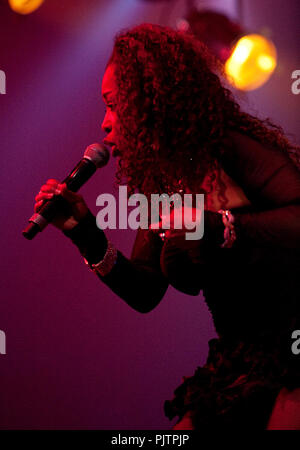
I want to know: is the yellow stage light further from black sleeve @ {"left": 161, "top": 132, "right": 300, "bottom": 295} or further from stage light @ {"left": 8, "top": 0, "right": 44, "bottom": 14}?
black sleeve @ {"left": 161, "top": 132, "right": 300, "bottom": 295}

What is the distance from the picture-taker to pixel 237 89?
271cm

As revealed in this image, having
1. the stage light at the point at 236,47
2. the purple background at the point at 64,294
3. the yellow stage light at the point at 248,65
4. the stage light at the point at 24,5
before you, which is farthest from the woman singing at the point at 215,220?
the yellow stage light at the point at 248,65

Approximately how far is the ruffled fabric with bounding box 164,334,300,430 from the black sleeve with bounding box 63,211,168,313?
321mm

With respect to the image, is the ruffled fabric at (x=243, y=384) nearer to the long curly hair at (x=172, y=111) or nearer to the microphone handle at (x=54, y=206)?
the long curly hair at (x=172, y=111)

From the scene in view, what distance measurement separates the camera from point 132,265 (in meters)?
1.38

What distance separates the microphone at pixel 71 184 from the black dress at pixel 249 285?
316mm

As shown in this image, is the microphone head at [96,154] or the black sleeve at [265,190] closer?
the black sleeve at [265,190]

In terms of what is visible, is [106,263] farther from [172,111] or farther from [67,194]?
[172,111]

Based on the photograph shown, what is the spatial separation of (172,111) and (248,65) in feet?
5.65

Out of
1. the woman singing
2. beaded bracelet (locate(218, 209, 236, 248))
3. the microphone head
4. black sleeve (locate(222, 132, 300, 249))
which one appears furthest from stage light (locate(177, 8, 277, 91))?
beaded bracelet (locate(218, 209, 236, 248))

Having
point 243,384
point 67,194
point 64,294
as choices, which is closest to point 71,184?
point 67,194

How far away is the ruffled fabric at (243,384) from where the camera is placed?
102cm
